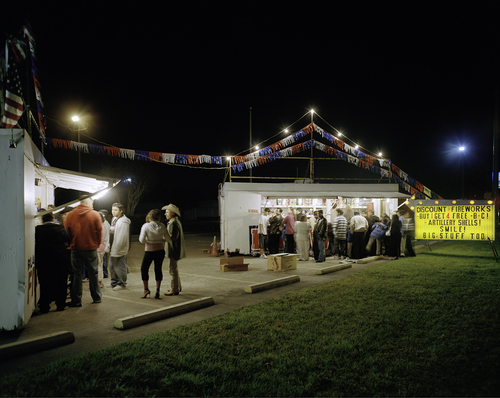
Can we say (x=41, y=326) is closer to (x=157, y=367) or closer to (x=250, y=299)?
(x=157, y=367)

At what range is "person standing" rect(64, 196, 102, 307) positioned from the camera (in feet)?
20.7

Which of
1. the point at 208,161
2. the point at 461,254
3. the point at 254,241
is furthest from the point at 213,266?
the point at 461,254

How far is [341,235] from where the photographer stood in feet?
40.4

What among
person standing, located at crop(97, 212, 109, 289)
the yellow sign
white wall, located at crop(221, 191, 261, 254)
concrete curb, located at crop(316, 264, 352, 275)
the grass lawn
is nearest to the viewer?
the grass lawn

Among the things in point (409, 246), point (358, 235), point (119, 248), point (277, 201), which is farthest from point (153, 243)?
point (277, 201)

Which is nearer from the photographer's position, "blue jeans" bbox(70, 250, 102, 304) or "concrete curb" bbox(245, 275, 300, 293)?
"blue jeans" bbox(70, 250, 102, 304)

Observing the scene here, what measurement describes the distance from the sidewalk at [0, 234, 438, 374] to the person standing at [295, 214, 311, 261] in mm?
1126

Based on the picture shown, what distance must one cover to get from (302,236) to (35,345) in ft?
29.6

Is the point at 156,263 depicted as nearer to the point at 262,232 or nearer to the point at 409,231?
the point at 262,232

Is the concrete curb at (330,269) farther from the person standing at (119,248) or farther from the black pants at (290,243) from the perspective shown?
the person standing at (119,248)

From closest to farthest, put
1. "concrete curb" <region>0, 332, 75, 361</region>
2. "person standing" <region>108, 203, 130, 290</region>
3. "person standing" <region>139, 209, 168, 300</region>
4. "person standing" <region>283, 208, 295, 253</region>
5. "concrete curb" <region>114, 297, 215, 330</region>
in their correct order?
"concrete curb" <region>0, 332, 75, 361</region>, "concrete curb" <region>114, 297, 215, 330</region>, "person standing" <region>139, 209, 168, 300</region>, "person standing" <region>108, 203, 130, 290</region>, "person standing" <region>283, 208, 295, 253</region>

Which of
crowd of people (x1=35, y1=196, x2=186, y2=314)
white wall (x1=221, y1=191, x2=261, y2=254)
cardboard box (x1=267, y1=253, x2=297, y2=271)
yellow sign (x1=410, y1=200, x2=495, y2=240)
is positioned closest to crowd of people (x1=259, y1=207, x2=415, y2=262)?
yellow sign (x1=410, y1=200, x2=495, y2=240)

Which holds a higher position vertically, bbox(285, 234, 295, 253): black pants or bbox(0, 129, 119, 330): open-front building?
bbox(0, 129, 119, 330): open-front building

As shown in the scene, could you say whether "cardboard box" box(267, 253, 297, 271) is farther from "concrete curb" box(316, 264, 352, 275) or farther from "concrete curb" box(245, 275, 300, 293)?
"concrete curb" box(245, 275, 300, 293)
